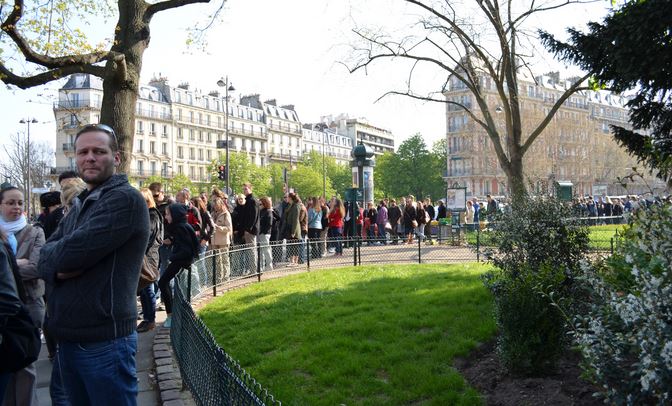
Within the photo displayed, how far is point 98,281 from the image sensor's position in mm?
3150

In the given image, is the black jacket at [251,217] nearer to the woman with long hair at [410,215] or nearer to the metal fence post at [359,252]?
the metal fence post at [359,252]

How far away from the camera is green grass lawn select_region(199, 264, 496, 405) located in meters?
5.87

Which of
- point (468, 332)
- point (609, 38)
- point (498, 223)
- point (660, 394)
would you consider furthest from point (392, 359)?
point (609, 38)

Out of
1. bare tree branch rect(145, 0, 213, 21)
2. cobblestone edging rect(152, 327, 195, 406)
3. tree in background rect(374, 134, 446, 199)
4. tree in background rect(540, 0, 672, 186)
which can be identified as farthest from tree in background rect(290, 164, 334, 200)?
cobblestone edging rect(152, 327, 195, 406)

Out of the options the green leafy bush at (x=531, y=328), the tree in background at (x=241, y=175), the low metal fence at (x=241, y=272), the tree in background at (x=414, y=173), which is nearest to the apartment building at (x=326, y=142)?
the tree in background at (x=414, y=173)

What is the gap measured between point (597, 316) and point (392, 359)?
3381 millimetres

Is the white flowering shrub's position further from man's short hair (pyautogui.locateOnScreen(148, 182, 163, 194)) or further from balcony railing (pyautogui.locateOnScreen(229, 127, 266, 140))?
balcony railing (pyautogui.locateOnScreen(229, 127, 266, 140))

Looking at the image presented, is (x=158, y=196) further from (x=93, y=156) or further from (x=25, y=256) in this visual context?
(x=93, y=156)

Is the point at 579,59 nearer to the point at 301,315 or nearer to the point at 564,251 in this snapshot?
the point at 564,251

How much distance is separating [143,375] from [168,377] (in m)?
0.56

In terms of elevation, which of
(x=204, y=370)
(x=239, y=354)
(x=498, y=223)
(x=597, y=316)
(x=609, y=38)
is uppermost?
(x=609, y=38)

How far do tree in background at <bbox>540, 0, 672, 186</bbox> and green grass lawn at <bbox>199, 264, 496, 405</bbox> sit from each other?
125 inches

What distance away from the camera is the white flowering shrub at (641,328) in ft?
9.22

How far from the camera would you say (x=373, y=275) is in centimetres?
1287
